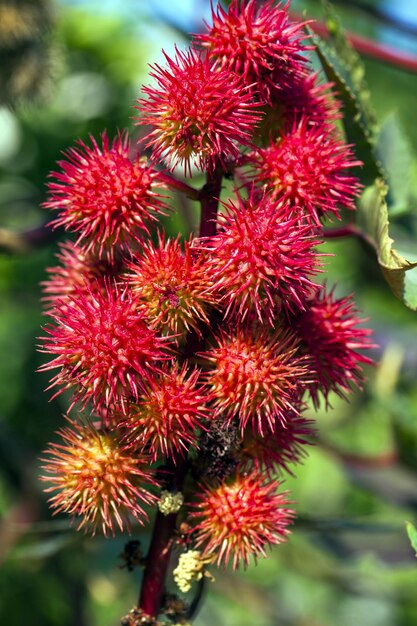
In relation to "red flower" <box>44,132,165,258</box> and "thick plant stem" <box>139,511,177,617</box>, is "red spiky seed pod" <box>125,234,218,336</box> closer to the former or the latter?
"red flower" <box>44,132,165,258</box>

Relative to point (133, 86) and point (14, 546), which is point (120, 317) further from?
point (133, 86)

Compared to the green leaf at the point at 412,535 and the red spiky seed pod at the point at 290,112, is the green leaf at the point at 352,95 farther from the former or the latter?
the green leaf at the point at 412,535

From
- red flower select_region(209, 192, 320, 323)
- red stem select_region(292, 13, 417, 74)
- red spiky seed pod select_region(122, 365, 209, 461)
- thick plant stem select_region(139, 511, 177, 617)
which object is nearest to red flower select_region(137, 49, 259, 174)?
red flower select_region(209, 192, 320, 323)

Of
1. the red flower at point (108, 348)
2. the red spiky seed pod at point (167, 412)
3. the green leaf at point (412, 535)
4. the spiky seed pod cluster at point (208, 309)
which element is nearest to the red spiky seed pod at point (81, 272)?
the spiky seed pod cluster at point (208, 309)

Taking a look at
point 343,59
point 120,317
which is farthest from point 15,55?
point 120,317

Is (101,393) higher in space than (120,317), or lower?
lower

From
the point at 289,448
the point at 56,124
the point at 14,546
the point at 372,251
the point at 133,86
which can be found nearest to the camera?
the point at 289,448

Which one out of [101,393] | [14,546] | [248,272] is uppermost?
[248,272]

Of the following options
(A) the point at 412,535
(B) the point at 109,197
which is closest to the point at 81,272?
(B) the point at 109,197
